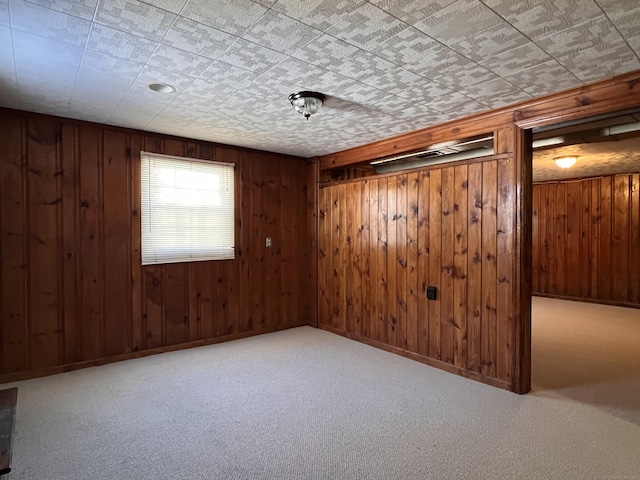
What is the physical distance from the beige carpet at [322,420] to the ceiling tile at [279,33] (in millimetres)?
2292

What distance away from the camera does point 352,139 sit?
417 cm

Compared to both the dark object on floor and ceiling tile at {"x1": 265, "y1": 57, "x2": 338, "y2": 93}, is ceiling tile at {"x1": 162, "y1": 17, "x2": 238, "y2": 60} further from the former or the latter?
the dark object on floor

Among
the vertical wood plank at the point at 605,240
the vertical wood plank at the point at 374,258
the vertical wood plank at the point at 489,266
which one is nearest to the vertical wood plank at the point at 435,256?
the vertical wood plank at the point at 489,266

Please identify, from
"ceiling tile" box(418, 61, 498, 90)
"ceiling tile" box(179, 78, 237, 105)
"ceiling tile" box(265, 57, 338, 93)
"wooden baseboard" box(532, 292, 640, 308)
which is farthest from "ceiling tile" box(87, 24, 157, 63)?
"wooden baseboard" box(532, 292, 640, 308)

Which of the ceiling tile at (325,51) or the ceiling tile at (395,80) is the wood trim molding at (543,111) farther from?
the ceiling tile at (325,51)

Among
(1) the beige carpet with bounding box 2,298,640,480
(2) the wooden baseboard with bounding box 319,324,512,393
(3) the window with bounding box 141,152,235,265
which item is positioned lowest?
(1) the beige carpet with bounding box 2,298,640,480

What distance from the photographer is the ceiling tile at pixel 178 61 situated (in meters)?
2.17

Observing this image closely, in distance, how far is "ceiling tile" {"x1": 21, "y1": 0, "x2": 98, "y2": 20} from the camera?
169 centimetres

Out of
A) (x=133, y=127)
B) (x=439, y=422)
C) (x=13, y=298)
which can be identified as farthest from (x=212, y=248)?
(x=439, y=422)

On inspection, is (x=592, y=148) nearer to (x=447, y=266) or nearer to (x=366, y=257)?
(x=447, y=266)

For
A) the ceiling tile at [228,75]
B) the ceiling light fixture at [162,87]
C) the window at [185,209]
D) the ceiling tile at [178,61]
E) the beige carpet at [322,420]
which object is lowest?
the beige carpet at [322,420]

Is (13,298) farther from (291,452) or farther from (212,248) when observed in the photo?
(291,452)

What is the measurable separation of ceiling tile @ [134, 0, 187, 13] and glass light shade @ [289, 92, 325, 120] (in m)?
1.18

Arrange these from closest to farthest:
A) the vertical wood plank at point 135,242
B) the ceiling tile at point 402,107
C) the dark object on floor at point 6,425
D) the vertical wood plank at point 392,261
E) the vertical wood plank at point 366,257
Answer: the dark object on floor at point 6,425 < the ceiling tile at point 402,107 < the vertical wood plank at point 135,242 < the vertical wood plank at point 392,261 < the vertical wood plank at point 366,257
